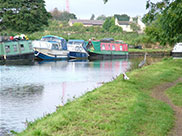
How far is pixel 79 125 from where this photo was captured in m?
9.09

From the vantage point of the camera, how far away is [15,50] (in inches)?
1620

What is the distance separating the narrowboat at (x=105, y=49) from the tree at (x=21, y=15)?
9149 millimetres

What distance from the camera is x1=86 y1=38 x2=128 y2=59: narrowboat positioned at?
55641 mm

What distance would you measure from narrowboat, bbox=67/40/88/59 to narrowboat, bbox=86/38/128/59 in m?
1.94

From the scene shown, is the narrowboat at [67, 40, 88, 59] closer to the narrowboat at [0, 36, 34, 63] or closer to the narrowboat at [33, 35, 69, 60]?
the narrowboat at [33, 35, 69, 60]

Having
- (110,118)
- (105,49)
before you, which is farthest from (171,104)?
(105,49)

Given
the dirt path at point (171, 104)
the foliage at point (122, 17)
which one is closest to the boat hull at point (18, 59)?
the dirt path at point (171, 104)

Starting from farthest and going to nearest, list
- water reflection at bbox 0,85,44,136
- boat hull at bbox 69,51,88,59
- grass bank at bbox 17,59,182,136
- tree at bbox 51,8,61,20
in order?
1. tree at bbox 51,8,61,20
2. boat hull at bbox 69,51,88,59
3. water reflection at bbox 0,85,44,136
4. grass bank at bbox 17,59,182,136

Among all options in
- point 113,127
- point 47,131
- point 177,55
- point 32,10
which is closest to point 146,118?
point 113,127

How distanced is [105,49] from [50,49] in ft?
38.6

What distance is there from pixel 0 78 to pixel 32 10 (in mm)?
31908

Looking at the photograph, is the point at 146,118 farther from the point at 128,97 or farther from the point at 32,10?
the point at 32,10

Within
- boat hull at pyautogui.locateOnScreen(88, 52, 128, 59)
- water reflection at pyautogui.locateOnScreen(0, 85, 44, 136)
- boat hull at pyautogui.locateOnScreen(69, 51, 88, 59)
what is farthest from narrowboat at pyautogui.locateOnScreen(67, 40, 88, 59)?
water reflection at pyautogui.locateOnScreen(0, 85, 44, 136)

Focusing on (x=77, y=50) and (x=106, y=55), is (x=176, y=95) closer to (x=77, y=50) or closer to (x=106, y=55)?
(x=77, y=50)
